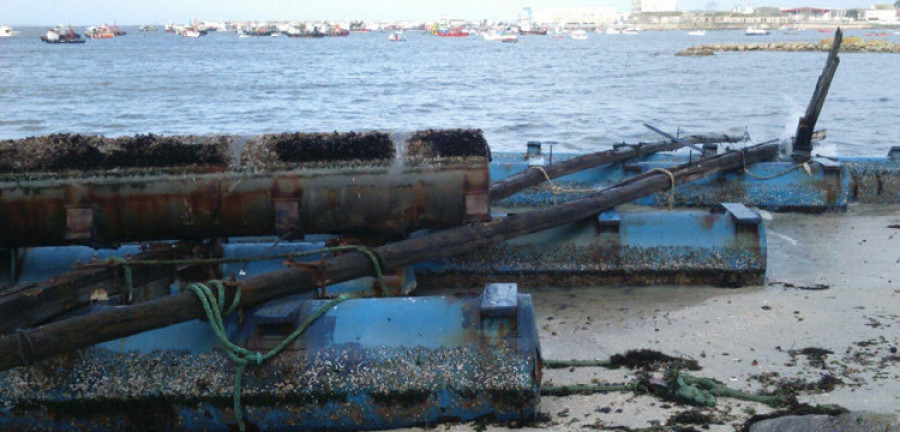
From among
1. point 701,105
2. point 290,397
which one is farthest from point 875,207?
point 701,105

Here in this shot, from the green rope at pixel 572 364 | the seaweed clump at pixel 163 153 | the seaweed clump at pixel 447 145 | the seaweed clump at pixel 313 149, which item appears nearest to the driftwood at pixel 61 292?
the seaweed clump at pixel 163 153

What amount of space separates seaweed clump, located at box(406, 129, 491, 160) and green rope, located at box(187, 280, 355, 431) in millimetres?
1934

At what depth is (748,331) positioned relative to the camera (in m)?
6.19

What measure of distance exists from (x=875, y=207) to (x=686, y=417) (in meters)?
7.50

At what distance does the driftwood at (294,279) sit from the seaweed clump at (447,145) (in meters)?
0.60

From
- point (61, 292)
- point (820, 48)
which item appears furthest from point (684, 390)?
point (820, 48)

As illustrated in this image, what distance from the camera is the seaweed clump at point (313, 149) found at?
615 centimetres

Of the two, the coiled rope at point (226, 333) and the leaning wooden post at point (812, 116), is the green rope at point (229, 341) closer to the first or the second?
the coiled rope at point (226, 333)

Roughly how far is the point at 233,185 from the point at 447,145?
62.6 inches

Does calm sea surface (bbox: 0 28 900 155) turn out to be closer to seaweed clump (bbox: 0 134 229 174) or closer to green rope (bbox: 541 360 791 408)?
seaweed clump (bbox: 0 134 229 174)

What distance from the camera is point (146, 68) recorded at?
6012 centimetres

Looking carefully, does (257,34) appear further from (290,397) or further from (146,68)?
(290,397)

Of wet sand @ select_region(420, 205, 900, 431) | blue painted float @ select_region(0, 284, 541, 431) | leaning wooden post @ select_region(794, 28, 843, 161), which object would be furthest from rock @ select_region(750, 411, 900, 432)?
leaning wooden post @ select_region(794, 28, 843, 161)

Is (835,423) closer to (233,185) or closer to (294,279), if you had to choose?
(294,279)
